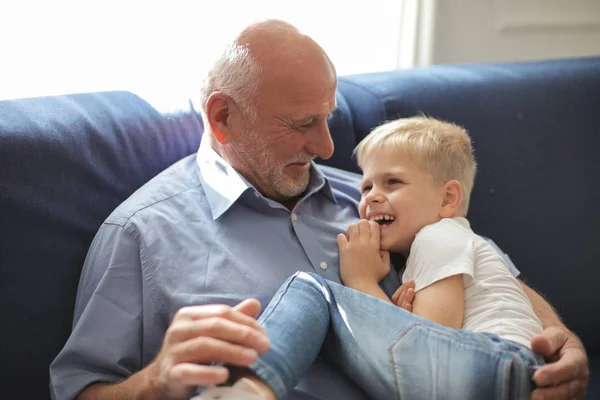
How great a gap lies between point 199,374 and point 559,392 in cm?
66

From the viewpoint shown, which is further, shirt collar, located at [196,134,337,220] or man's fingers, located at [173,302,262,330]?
shirt collar, located at [196,134,337,220]

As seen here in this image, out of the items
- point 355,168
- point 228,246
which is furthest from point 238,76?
point 355,168

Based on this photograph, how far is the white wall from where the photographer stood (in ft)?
8.46

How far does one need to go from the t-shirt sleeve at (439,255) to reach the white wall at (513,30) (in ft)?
3.96

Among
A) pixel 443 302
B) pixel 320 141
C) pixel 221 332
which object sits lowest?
pixel 443 302

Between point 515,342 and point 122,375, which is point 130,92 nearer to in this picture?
point 122,375

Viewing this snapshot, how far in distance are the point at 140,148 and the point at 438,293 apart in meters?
0.70

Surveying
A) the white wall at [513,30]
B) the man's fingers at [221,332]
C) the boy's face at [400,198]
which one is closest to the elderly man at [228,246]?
the man's fingers at [221,332]

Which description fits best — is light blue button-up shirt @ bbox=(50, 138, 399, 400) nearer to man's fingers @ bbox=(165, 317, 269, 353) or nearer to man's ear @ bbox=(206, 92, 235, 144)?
man's ear @ bbox=(206, 92, 235, 144)

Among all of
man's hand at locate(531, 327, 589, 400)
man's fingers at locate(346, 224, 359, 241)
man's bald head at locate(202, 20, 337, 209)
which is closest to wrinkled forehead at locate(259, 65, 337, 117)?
man's bald head at locate(202, 20, 337, 209)

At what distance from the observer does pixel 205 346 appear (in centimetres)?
104

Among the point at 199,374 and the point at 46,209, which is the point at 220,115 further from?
the point at 199,374

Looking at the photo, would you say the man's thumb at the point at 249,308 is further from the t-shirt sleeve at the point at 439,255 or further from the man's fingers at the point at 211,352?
the t-shirt sleeve at the point at 439,255

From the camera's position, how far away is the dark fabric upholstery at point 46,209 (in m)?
1.30
